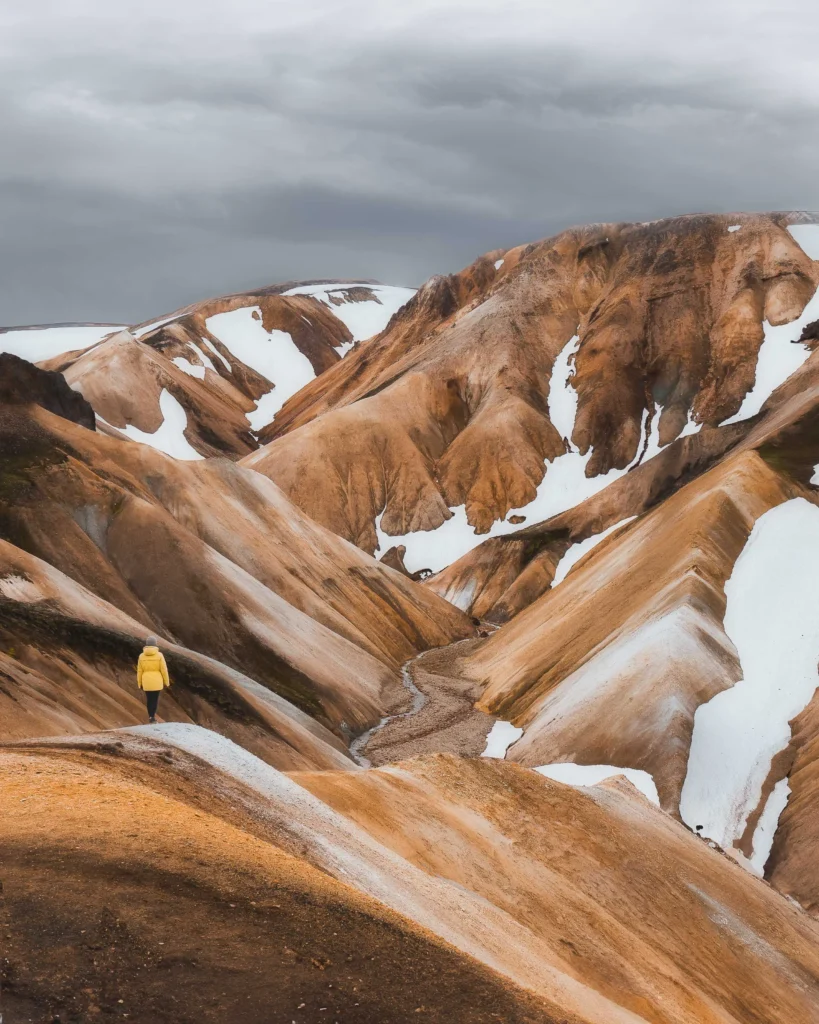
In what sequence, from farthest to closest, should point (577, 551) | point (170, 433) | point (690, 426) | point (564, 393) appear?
point (170, 433) → point (564, 393) → point (690, 426) → point (577, 551)

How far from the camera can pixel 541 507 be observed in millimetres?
119188

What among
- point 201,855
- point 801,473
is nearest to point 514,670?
point 801,473

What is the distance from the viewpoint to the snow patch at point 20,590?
40094mm

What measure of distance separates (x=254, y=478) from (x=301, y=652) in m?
25.3

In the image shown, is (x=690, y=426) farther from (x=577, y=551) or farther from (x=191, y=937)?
(x=191, y=937)

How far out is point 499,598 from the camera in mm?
99125

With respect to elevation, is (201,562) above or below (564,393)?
below

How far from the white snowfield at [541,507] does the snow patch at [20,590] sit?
240 feet

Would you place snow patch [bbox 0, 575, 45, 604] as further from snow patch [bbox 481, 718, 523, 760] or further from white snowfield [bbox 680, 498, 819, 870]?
white snowfield [bbox 680, 498, 819, 870]

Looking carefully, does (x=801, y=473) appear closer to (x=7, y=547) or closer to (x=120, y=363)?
(x=7, y=547)

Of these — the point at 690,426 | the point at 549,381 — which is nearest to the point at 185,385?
the point at 549,381

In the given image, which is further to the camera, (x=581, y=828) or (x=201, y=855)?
(x=581, y=828)

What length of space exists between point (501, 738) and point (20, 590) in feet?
84.2

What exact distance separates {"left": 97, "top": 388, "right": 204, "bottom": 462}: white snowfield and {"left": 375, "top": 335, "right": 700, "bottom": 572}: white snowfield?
123 feet
